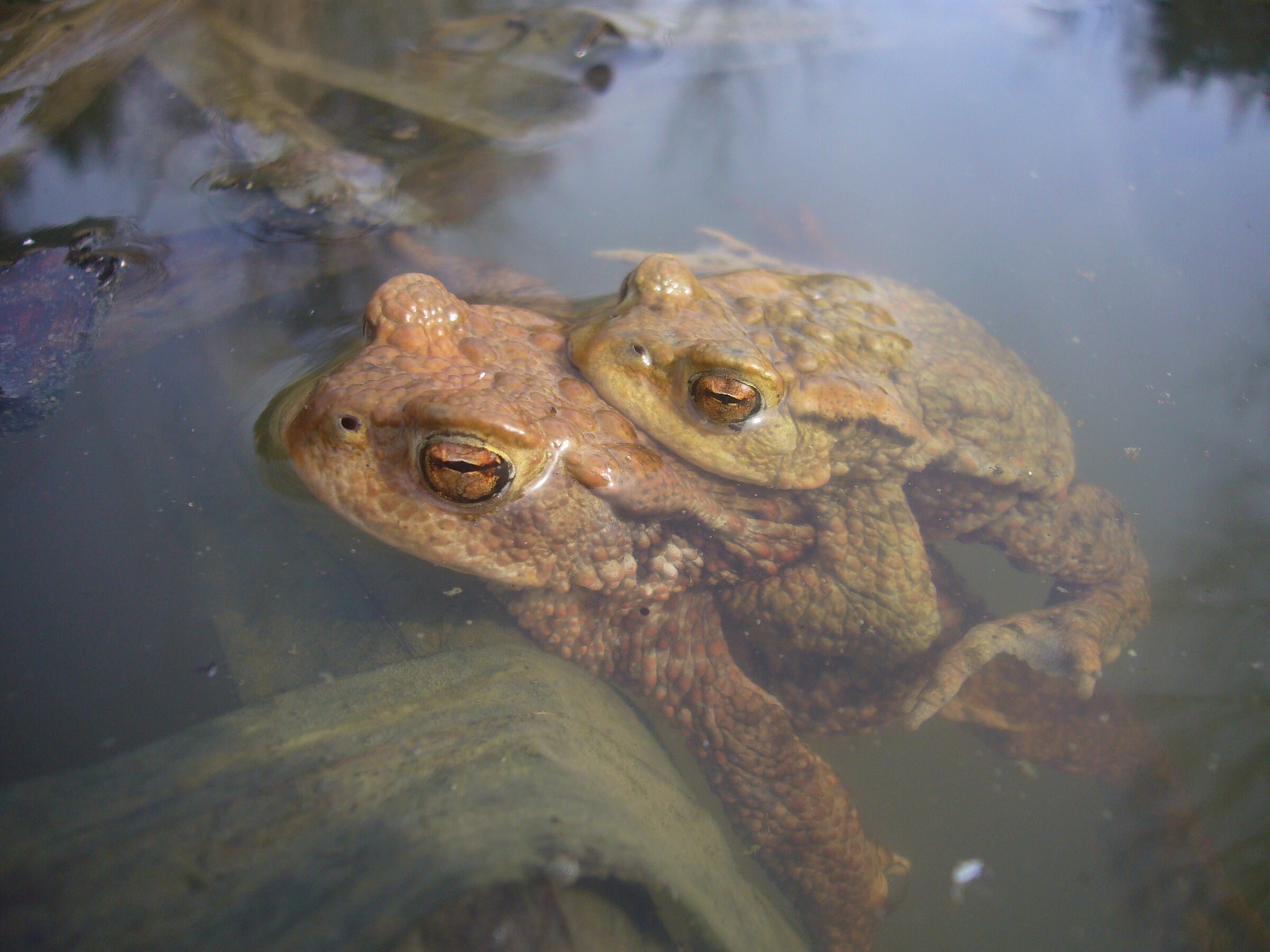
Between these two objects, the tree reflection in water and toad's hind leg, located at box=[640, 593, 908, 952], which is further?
the tree reflection in water

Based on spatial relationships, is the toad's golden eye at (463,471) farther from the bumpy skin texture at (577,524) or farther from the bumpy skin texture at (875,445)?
the bumpy skin texture at (875,445)

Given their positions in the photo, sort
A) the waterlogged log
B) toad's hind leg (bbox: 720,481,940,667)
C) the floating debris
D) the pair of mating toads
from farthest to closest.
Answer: toad's hind leg (bbox: 720,481,940,667)
the floating debris
the pair of mating toads
the waterlogged log

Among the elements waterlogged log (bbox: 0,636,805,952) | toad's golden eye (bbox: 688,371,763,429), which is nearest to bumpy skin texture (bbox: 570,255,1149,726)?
toad's golden eye (bbox: 688,371,763,429)

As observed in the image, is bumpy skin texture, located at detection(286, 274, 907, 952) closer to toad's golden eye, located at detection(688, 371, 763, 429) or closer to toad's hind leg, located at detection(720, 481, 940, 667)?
toad's hind leg, located at detection(720, 481, 940, 667)

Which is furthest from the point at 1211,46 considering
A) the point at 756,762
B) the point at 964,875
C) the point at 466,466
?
the point at 466,466

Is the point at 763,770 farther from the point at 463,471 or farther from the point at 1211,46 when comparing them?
the point at 1211,46

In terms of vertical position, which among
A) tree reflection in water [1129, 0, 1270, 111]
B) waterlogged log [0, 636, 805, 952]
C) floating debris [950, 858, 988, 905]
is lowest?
floating debris [950, 858, 988, 905]
